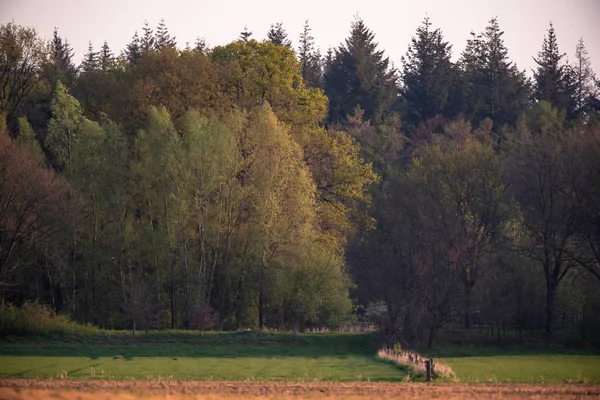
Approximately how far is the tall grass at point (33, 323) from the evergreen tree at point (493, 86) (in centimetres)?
5703

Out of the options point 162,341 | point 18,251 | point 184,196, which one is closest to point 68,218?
point 18,251

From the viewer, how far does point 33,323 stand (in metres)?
47.6

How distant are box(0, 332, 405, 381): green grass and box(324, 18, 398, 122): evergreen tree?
155ft

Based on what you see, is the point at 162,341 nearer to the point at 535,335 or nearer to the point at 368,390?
the point at 368,390

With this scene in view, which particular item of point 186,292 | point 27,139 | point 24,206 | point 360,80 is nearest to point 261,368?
point 186,292

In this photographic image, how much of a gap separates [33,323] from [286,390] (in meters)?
24.2

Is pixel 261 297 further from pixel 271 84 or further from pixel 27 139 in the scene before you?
pixel 27 139

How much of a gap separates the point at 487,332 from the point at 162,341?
23.2m

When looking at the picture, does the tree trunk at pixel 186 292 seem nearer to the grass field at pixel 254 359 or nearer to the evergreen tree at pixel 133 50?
the grass field at pixel 254 359

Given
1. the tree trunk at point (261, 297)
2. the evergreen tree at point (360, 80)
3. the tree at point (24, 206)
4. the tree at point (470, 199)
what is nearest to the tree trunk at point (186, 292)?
the tree trunk at point (261, 297)

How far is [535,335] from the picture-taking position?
5462cm

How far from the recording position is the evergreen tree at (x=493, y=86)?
90375 millimetres

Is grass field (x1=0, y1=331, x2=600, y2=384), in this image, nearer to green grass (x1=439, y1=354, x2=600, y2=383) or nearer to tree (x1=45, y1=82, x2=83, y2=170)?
green grass (x1=439, y1=354, x2=600, y2=383)

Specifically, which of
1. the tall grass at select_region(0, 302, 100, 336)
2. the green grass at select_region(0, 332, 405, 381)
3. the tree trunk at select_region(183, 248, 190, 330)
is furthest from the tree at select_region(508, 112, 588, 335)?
the tall grass at select_region(0, 302, 100, 336)
